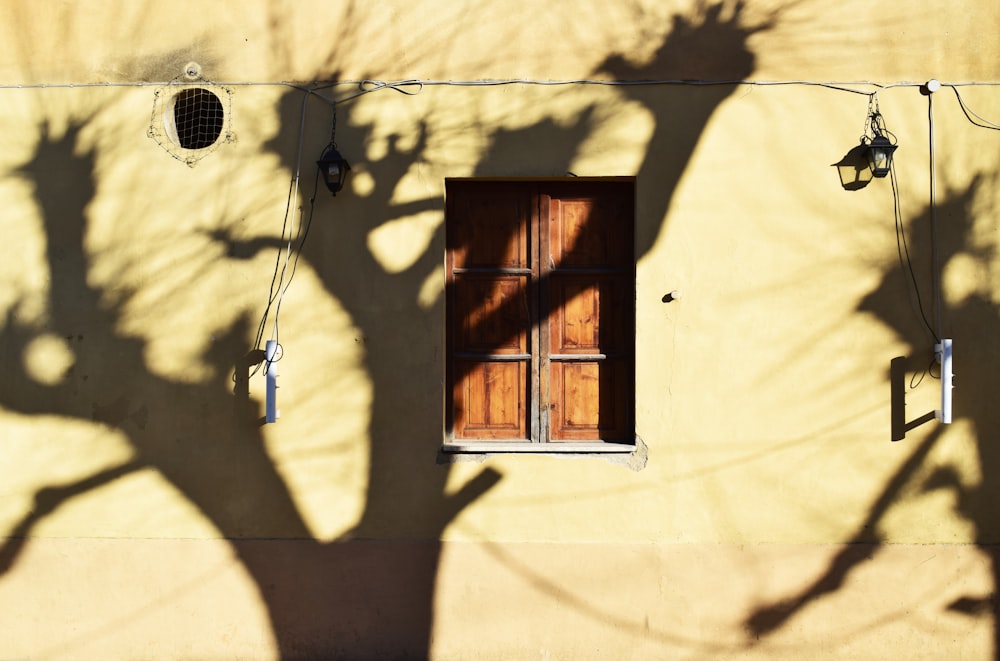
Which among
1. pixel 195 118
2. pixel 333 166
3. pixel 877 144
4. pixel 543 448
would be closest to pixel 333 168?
pixel 333 166

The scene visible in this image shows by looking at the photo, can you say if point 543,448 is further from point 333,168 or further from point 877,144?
point 877,144

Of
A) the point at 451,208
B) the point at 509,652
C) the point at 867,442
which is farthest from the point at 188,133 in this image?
the point at 867,442

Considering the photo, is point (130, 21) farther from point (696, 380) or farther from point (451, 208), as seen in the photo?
point (696, 380)

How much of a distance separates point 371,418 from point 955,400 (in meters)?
3.73

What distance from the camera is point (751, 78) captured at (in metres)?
4.29

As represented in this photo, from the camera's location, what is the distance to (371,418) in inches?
169

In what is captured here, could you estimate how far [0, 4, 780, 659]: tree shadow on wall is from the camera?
14.0 ft

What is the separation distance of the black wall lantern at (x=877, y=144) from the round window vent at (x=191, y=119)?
4.07 m

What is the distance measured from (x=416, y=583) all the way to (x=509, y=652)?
741 mm

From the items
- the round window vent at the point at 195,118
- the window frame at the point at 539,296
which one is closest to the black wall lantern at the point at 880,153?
the window frame at the point at 539,296

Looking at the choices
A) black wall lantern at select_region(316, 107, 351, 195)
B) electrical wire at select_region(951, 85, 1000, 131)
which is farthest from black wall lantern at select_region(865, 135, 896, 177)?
black wall lantern at select_region(316, 107, 351, 195)

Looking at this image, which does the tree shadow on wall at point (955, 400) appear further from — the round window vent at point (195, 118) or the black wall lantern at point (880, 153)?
the round window vent at point (195, 118)

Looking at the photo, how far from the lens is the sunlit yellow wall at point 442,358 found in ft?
13.9

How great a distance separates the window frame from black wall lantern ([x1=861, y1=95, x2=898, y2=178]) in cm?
146
